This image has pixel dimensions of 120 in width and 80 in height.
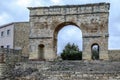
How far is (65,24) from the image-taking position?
35.2 m

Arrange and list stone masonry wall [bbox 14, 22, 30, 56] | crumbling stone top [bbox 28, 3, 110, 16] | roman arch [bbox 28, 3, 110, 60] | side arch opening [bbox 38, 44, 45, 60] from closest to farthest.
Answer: roman arch [bbox 28, 3, 110, 60]
crumbling stone top [bbox 28, 3, 110, 16]
side arch opening [bbox 38, 44, 45, 60]
stone masonry wall [bbox 14, 22, 30, 56]

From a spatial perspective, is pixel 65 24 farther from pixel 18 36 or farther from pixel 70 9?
pixel 18 36

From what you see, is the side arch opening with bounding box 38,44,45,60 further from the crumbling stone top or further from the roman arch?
the crumbling stone top

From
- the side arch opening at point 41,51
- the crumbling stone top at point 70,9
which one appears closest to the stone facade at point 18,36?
the side arch opening at point 41,51

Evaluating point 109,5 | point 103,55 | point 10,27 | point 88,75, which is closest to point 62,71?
point 88,75

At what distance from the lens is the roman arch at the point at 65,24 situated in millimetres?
33188

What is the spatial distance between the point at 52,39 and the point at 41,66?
5.84m

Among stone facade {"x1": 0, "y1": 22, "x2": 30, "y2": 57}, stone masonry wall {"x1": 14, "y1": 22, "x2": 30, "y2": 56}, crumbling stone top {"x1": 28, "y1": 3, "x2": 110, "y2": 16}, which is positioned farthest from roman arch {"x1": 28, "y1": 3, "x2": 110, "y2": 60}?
stone masonry wall {"x1": 14, "y1": 22, "x2": 30, "y2": 56}

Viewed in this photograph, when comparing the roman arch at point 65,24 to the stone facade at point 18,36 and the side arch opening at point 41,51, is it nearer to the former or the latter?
the side arch opening at point 41,51

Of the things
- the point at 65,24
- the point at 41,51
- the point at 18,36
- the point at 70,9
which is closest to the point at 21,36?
the point at 18,36

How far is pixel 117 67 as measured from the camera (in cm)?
2725

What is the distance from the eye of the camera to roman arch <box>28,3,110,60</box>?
1307 inches

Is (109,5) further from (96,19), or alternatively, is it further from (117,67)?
(117,67)

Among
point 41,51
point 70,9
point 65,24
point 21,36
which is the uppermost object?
point 70,9
